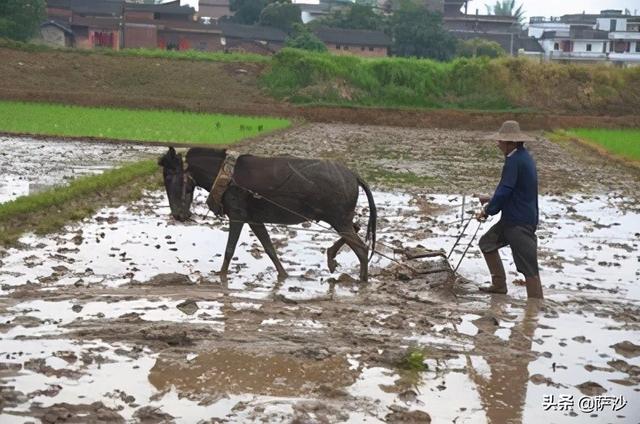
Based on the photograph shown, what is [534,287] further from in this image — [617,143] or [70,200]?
[617,143]

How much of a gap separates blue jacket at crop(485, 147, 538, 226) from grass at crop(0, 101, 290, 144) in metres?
16.1

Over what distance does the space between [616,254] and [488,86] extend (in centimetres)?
3798

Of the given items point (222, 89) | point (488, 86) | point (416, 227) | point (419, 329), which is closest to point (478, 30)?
point (488, 86)

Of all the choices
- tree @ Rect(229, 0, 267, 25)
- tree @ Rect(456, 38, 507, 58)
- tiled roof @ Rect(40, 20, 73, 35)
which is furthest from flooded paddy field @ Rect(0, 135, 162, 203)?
Result: tree @ Rect(229, 0, 267, 25)

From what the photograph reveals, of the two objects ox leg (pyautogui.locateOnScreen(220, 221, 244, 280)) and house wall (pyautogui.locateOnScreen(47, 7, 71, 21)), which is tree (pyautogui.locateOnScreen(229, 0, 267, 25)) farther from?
ox leg (pyautogui.locateOnScreen(220, 221, 244, 280))

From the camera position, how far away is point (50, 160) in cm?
1911

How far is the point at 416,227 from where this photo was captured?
12859mm

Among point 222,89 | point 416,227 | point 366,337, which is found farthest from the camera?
point 222,89

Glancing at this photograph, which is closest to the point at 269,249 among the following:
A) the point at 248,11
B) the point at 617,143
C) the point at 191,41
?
the point at 617,143

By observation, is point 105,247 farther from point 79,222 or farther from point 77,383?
point 77,383

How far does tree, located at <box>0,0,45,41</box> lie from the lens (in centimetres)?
4797

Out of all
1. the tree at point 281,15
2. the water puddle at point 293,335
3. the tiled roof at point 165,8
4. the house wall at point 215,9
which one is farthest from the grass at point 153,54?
the water puddle at point 293,335

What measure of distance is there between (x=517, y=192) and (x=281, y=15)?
5916 centimetres

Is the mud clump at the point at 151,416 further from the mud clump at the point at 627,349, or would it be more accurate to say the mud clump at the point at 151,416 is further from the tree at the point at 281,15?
the tree at the point at 281,15
